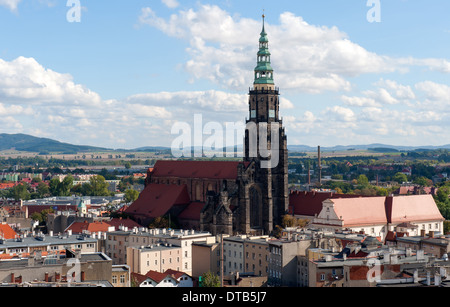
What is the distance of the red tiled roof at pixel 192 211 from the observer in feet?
412

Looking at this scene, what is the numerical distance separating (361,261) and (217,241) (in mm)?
30547

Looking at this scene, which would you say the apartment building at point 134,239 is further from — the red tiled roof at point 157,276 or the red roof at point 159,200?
the red roof at point 159,200

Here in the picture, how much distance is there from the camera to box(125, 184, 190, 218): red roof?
427 feet

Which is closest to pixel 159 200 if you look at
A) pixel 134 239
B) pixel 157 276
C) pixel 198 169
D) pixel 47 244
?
pixel 198 169

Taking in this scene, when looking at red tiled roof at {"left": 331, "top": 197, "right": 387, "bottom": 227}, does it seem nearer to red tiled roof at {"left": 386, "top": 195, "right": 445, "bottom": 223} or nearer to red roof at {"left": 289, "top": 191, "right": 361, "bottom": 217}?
red tiled roof at {"left": 386, "top": 195, "right": 445, "bottom": 223}

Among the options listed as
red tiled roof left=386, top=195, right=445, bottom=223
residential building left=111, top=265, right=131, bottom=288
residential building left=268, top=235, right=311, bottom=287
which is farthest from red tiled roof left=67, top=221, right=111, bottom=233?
red tiled roof left=386, top=195, right=445, bottom=223

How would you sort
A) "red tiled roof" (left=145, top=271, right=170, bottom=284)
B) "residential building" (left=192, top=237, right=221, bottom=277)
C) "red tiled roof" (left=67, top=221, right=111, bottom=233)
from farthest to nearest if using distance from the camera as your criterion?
1. "red tiled roof" (left=67, top=221, right=111, bottom=233)
2. "residential building" (left=192, top=237, right=221, bottom=277)
3. "red tiled roof" (left=145, top=271, right=170, bottom=284)

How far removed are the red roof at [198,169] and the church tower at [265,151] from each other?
385 centimetres

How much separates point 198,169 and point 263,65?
22580mm

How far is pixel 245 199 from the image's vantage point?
395 feet

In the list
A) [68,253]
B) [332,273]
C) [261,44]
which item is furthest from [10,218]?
[332,273]

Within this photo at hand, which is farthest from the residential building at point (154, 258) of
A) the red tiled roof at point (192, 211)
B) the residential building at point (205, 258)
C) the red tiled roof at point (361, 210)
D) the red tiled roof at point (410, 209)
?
the red tiled roof at point (410, 209)

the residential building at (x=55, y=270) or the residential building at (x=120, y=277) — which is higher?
the residential building at (x=55, y=270)
